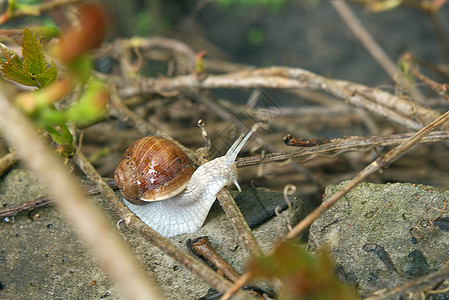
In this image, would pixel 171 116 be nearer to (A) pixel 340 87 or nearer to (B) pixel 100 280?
(A) pixel 340 87

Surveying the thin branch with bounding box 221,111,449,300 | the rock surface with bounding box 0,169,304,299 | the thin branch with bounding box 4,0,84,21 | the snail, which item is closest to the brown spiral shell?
the snail

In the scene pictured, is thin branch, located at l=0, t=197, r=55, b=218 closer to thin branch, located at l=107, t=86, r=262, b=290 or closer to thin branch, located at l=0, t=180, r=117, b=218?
thin branch, located at l=0, t=180, r=117, b=218

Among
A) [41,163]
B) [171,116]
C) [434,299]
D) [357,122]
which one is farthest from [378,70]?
[41,163]

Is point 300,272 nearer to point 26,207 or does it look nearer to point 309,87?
point 26,207

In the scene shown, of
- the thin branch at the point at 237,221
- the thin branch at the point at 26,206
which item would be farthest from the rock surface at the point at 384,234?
the thin branch at the point at 26,206

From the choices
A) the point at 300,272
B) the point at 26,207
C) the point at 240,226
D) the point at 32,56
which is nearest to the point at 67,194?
the point at 300,272

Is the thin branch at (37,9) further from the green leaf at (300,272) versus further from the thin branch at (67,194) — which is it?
the green leaf at (300,272)
